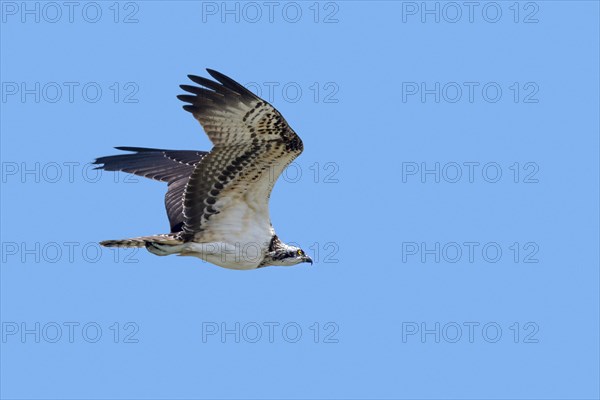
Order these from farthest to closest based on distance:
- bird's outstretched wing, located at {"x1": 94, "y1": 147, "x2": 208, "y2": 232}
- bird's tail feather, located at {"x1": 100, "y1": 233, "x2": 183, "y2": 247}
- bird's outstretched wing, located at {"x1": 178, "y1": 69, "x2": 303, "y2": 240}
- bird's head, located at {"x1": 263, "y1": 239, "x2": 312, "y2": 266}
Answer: bird's outstretched wing, located at {"x1": 94, "y1": 147, "x2": 208, "y2": 232} → bird's head, located at {"x1": 263, "y1": 239, "x2": 312, "y2": 266} → bird's tail feather, located at {"x1": 100, "y1": 233, "x2": 183, "y2": 247} → bird's outstretched wing, located at {"x1": 178, "y1": 69, "x2": 303, "y2": 240}

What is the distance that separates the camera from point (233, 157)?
53.3 feet

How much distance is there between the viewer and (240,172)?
54.1ft

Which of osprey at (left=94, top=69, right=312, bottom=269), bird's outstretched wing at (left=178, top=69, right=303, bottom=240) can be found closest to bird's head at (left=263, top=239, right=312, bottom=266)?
osprey at (left=94, top=69, right=312, bottom=269)

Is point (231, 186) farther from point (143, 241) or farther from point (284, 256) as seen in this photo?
point (284, 256)

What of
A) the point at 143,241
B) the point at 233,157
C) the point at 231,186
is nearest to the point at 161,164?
the point at 143,241

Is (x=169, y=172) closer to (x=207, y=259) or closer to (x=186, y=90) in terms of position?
(x=207, y=259)

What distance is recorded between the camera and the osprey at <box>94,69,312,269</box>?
615 inches

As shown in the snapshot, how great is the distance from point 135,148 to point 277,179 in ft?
14.0

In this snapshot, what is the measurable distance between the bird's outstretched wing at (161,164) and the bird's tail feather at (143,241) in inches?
Answer: 72.8

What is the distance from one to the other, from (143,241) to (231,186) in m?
1.42

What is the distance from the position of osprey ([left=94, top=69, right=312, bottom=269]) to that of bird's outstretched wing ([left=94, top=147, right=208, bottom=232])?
1.58 feet

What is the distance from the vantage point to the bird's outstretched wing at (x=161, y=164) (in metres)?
19.4

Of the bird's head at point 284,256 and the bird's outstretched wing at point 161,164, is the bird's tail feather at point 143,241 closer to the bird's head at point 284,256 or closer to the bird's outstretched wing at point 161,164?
the bird's head at point 284,256

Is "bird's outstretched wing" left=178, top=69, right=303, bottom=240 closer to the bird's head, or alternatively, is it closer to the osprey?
the osprey
